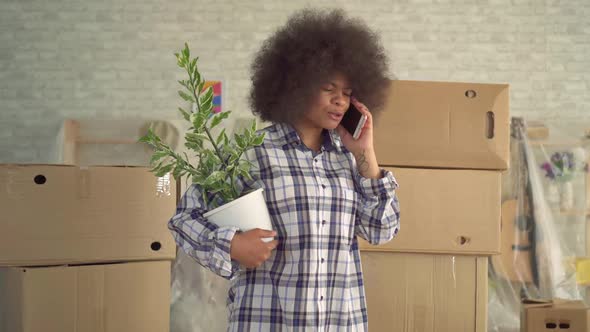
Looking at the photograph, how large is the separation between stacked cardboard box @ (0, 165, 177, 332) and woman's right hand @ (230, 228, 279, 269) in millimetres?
824

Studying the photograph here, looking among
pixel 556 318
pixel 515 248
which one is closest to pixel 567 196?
pixel 515 248

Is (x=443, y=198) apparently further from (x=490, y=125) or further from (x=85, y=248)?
(x=85, y=248)

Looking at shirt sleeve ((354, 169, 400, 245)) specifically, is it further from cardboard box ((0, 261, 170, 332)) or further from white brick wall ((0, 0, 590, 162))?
white brick wall ((0, 0, 590, 162))

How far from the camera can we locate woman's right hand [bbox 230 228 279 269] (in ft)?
4.49

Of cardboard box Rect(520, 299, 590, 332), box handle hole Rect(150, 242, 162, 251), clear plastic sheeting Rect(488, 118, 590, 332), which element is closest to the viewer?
box handle hole Rect(150, 242, 162, 251)

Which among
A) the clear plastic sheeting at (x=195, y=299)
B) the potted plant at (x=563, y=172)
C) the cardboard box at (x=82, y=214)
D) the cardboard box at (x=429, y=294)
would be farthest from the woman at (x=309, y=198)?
the potted plant at (x=563, y=172)

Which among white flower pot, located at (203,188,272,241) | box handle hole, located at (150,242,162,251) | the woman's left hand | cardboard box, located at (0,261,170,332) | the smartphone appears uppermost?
the smartphone

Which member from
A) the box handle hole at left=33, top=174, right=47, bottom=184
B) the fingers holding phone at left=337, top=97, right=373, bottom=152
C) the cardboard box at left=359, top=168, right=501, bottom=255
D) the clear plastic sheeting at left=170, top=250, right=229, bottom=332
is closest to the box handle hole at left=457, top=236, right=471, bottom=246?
the cardboard box at left=359, top=168, right=501, bottom=255

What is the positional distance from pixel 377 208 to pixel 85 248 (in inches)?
38.8

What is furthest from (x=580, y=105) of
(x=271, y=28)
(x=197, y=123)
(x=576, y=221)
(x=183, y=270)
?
(x=197, y=123)

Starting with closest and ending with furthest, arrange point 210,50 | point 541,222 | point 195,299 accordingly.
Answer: point 195,299 < point 541,222 < point 210,50

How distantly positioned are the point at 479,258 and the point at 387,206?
0.67 metres

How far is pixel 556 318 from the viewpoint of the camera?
2.57m

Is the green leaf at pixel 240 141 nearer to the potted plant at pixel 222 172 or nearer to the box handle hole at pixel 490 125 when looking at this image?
the potted plant at pixel 222 172
